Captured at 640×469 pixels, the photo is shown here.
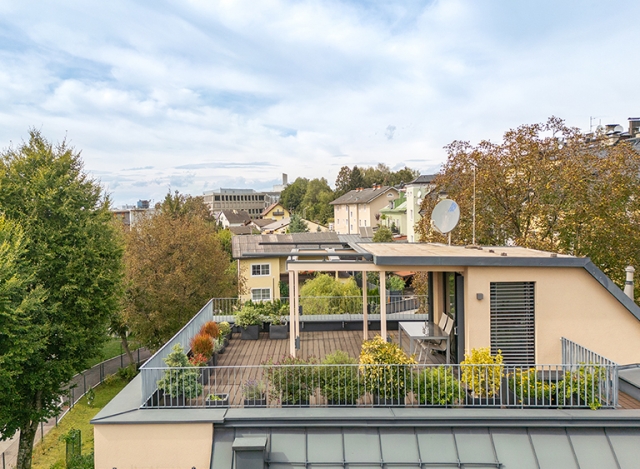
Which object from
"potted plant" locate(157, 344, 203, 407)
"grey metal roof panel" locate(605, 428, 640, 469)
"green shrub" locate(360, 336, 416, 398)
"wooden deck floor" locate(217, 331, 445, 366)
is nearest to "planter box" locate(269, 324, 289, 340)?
"wooden deck floor" locate(217, 331, 445, 366)

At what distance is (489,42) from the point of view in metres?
19.0

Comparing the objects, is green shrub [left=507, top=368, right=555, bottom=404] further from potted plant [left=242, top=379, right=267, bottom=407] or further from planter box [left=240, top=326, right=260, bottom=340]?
planter box [left=240, top=326, right=260, bottom=340]

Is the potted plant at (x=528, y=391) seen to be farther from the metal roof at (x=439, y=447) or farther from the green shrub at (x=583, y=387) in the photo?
the metal roof at (x=439, y=447)

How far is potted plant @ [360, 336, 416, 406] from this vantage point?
7.69 meters

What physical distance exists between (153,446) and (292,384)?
2.35 meters

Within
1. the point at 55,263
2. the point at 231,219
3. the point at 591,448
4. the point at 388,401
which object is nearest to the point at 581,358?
the point at 591,448

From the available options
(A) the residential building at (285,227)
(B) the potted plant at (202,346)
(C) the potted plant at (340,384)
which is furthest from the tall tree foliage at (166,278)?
(A) the residential building at (285,227)

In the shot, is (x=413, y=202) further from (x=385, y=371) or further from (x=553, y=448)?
(x=553, y=448)

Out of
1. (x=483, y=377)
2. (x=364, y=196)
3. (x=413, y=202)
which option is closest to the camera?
(x=483, y=377)

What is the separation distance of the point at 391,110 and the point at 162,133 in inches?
567

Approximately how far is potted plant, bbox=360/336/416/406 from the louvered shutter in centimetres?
226

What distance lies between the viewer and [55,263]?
46.3ft

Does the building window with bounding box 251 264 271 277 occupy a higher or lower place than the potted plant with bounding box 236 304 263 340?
lower

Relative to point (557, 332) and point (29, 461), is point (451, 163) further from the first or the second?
point (29, 461)
